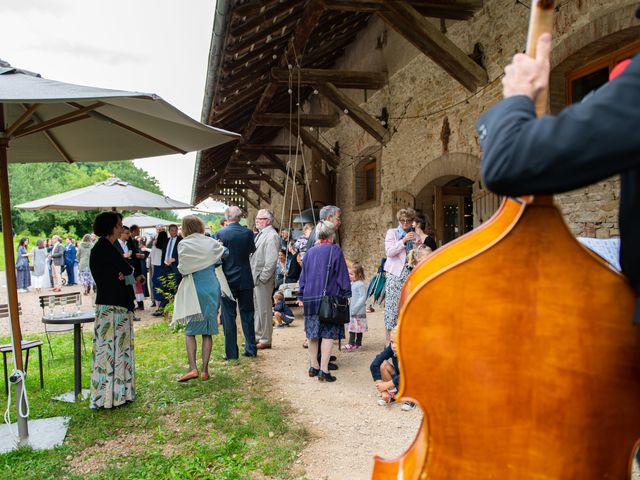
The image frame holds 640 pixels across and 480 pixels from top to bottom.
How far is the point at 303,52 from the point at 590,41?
5.91 metres

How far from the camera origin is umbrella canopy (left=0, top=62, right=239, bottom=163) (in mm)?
2492

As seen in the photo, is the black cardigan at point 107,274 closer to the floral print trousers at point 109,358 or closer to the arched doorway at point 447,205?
the floral print trousers at point 109,358

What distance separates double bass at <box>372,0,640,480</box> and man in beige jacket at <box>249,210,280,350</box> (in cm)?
462

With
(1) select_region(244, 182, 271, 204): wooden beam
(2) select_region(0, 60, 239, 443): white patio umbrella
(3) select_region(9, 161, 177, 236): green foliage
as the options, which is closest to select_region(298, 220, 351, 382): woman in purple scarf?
(2) select_region(0, 60, 239, 443): white patio umbrella

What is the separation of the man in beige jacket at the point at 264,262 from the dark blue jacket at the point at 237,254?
246mm

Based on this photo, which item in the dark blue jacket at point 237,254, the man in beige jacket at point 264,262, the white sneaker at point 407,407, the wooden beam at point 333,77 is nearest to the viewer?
the white sneaker at point 407,407

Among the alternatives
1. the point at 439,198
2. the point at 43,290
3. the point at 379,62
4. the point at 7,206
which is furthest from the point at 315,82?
the point at 43,290

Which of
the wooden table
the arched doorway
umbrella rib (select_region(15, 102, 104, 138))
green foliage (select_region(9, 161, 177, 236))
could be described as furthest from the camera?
green foliage (select_region(9, 161, 177, 236))

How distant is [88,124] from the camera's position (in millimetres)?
4039

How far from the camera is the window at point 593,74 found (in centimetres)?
450

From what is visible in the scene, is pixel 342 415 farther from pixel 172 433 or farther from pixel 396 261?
pixel 396 261

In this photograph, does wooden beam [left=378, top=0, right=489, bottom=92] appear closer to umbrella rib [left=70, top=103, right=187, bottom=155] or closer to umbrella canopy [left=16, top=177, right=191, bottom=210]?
umbrella rib [left=70, top=103, right=187, bottom=155]

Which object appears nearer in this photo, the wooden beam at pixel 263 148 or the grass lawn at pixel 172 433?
the grass lawn at pixel 172 433

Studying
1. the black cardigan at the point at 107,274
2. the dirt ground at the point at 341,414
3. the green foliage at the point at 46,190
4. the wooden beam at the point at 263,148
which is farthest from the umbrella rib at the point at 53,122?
the green foliage at the point at 46,190
